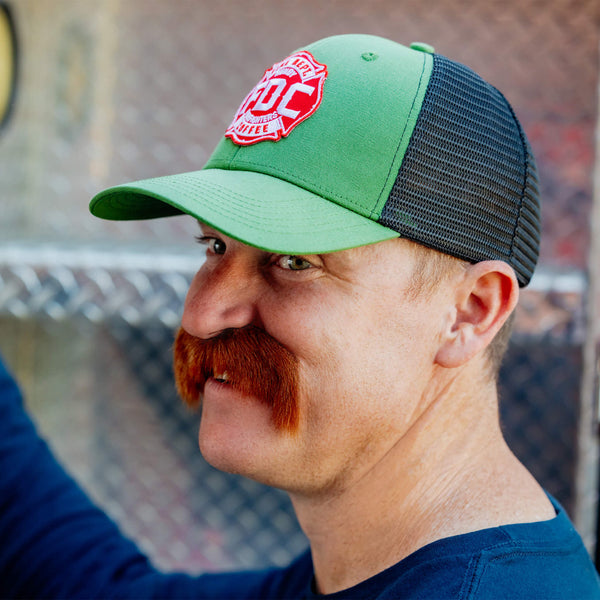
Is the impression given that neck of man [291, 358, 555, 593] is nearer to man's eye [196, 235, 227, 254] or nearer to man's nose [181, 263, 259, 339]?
man's nose [181, 263, 259, 339]

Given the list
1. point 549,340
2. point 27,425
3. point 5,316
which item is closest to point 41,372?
point 5,316

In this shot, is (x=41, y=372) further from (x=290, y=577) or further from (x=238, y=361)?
(x=238, y=361)

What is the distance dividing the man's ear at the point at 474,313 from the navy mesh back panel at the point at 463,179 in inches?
1.5

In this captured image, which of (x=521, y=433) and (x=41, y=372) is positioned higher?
A: (x=521, y=433)

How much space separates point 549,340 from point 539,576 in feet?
3.50

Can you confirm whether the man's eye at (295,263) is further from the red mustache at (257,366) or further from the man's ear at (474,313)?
the man's ear at (474,313)

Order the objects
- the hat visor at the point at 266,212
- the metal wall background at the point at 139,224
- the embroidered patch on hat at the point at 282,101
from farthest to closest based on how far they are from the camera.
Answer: the metal wall background at the point at 139,224 → the embroidered patch on hat at the point at 282,101 → the hat visor at the point at 266,212

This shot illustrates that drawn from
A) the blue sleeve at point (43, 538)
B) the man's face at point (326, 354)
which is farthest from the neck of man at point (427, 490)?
the blue sleeve at point (43, 538)

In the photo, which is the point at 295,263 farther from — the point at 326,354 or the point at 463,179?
the point at 463,179

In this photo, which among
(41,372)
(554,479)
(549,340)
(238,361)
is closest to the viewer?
(238,361)

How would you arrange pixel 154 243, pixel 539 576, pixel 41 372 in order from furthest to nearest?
pixel 41 372 → pixel 154 243 → pixel 539 576

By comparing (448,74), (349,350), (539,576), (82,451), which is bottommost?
(82,451)

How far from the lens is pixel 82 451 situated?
2441 mm

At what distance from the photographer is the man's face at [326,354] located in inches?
36.1
